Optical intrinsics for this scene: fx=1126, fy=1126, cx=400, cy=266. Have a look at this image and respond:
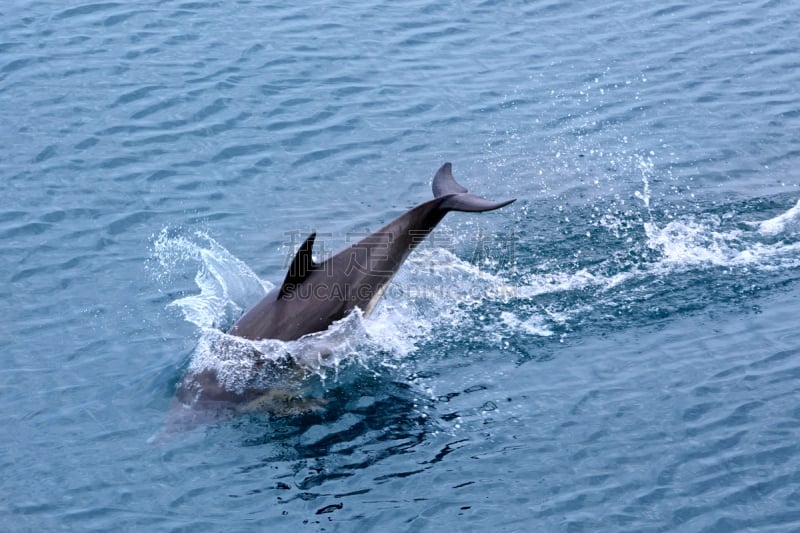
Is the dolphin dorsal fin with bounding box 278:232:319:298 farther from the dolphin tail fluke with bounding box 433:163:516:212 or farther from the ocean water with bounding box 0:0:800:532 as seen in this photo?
the dolphin tail fluke with bounding box 433:163:516:212

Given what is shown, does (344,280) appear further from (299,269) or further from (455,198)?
(455,198)

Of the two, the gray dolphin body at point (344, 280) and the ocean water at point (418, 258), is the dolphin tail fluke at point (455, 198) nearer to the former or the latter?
the gray dolphin body at point (344, 280)

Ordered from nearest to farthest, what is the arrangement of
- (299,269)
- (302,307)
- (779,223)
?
(299,269), (302,307), (779,223)

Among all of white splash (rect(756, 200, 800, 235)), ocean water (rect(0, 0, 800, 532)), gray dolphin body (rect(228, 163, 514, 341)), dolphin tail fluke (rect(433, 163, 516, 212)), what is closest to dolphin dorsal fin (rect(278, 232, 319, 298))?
gray dolphin body (rect(228, 163, 514, 341))

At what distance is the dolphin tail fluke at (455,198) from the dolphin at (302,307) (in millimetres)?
13

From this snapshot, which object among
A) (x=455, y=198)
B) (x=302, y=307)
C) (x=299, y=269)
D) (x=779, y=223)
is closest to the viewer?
(x=299, y=269)

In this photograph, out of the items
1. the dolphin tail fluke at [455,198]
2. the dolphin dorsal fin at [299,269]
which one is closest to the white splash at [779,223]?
the dolphin tail fluke at [455,198]

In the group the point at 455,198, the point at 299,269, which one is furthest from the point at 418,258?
the point at 299,269

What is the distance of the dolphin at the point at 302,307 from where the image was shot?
14492 millimetres

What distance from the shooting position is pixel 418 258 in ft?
57.7

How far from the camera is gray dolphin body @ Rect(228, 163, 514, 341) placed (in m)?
14.7

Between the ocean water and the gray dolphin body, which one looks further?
the gray dolphin body

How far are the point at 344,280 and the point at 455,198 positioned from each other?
184 centimetres

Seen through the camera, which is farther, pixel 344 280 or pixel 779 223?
pixel 779 223
